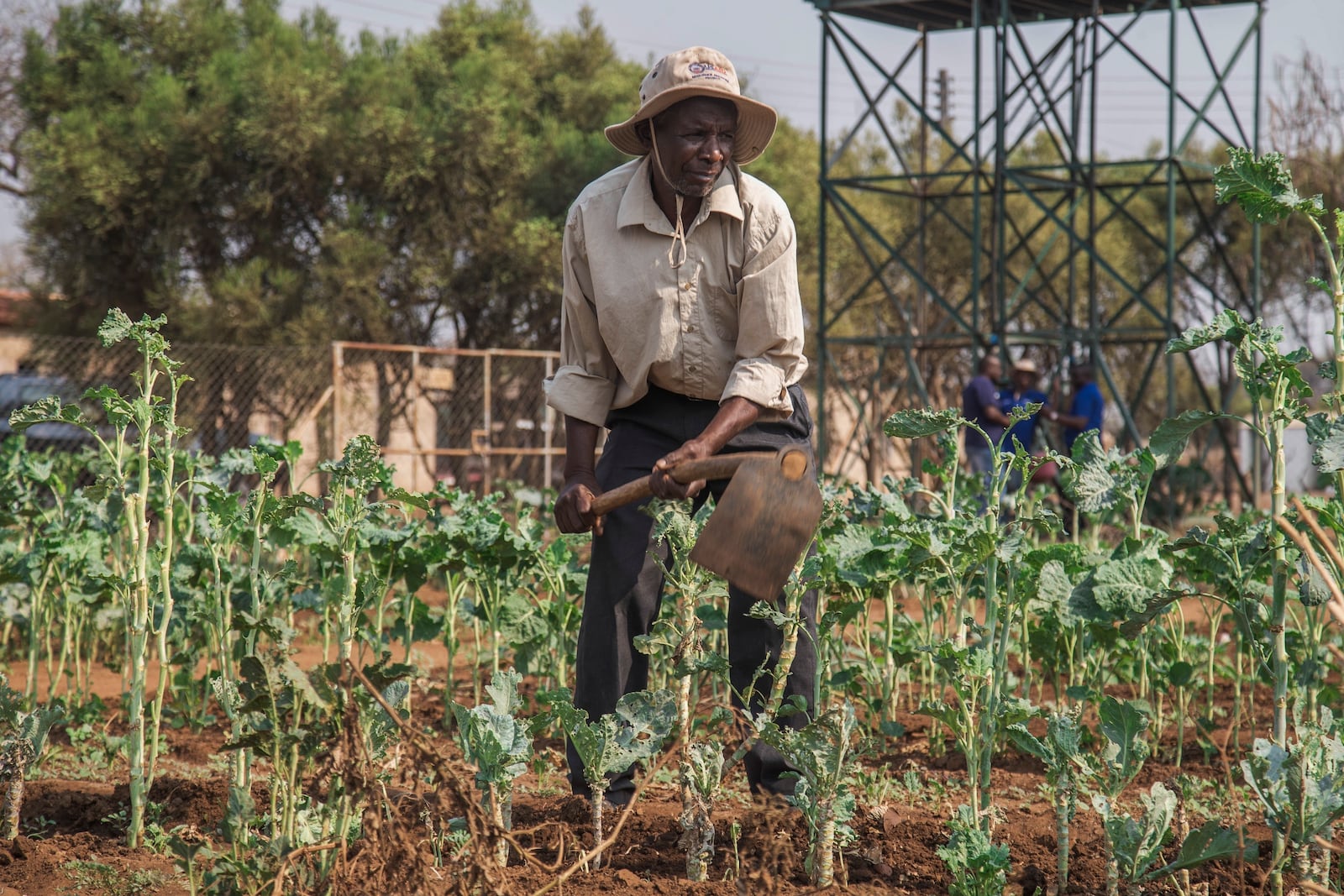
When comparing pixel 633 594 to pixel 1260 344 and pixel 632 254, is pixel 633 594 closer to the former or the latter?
pixel 632 254

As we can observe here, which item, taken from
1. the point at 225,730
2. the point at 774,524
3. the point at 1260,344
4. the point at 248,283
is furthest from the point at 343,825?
the point at 248,283

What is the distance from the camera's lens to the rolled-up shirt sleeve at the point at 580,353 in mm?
3139

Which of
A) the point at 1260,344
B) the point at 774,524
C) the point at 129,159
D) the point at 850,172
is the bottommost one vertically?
the point at 774,524

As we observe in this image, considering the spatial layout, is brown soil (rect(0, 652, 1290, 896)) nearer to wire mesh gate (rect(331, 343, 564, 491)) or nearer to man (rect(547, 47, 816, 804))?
man (rect(547, 47, 816, 804))

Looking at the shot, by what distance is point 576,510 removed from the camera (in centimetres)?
292

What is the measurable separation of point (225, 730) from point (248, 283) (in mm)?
10304

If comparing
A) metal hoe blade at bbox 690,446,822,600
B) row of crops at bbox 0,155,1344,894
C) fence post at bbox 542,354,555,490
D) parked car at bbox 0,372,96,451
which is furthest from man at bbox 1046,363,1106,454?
parked car at bbox 0,372,96,451

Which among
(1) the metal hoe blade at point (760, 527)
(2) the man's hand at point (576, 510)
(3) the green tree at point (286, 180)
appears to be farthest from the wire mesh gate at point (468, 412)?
(1) the metal hoe blade at point (760, 527)

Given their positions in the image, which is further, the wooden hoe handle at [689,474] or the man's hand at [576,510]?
the man's hand at [576,510]

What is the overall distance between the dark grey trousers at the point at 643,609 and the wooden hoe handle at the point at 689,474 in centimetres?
24

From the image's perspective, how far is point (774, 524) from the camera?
2.46 metres

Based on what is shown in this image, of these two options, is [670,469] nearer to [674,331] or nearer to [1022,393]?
[674,331]

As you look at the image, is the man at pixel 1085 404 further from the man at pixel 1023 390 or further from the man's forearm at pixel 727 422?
the man's forearm at pixel 727 422

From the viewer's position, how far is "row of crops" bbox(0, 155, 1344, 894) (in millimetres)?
2242
